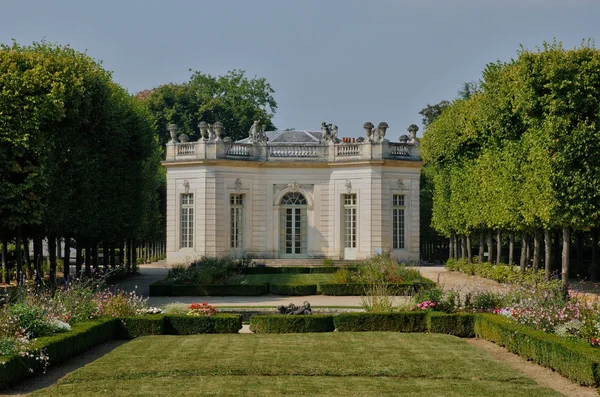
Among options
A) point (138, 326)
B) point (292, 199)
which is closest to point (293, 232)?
point (292, 199)

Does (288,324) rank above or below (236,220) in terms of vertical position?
below

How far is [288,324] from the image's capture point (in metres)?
19.2

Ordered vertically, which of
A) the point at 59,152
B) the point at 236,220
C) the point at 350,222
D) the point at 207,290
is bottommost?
the point at 207,290

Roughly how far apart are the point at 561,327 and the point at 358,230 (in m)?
25.4

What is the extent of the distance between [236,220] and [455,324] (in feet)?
76.0

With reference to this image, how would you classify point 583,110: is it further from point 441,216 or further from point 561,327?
point 441,216

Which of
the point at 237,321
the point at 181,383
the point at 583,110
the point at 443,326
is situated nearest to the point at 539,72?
the point at 583,110

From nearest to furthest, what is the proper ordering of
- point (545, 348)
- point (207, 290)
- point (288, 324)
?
1. point (545, 348)
2. point (288, 324)
3. point (207, 290)

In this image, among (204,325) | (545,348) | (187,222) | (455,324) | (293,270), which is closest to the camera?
(545,348)

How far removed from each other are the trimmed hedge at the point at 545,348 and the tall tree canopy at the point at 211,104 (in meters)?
48.4

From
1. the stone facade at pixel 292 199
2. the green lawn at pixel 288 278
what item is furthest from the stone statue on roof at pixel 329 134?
the green lawn at pixel 288 278

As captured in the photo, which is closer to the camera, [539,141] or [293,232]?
[539,141]

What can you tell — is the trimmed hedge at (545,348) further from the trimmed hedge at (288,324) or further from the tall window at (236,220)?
the tall window at (236,220)

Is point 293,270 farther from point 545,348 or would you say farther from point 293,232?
point 545,348
